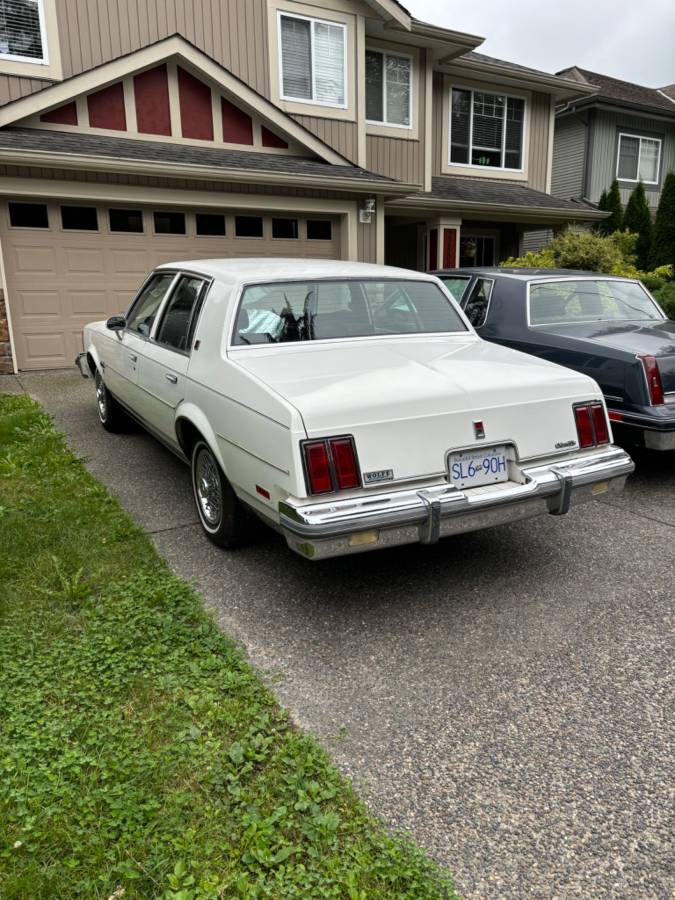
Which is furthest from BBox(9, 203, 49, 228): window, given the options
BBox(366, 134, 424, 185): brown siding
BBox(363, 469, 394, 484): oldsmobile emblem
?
BBox(363, 469, 394, 484): oldsmobile emblem

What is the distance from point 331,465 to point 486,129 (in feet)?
50.5

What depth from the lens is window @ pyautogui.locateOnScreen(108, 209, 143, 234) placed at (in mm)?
10789

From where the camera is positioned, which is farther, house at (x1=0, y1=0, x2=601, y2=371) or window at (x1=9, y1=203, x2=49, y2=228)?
house at (x1=0, y1=0, x2=601, y2=371)

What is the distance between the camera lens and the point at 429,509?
3213 mm

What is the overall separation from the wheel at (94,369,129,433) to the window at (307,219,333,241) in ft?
21.4

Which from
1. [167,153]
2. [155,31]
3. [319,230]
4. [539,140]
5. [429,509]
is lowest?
[429,509]

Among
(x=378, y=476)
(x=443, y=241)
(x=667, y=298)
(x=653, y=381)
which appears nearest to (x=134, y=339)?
(x=378, y=476)

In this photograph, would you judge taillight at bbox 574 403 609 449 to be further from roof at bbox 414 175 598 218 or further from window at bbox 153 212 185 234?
roof at bbox 414 175 598 218

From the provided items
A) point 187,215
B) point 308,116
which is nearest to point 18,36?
point 187,215

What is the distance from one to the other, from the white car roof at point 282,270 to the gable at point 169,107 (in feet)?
22.6

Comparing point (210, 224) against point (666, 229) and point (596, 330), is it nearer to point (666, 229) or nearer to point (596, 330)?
point (596, 330)

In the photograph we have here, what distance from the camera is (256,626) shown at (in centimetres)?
338

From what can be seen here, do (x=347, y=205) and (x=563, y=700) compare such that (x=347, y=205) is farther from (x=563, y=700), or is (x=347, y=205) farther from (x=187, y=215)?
(x=563, y=700)

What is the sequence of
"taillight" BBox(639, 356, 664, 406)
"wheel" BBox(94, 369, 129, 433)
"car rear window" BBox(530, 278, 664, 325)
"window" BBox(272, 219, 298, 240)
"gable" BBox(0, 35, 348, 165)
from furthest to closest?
"window" BBox(272, 219, 298, 240) < "gable" BBox(0, 35, 348, 165) < "wheel" BBox(94, 369, 129, 433) < "car rear window" BBox(530, 278, 664, 325) < "taillight" BBox(639, 356, 664, 406)
